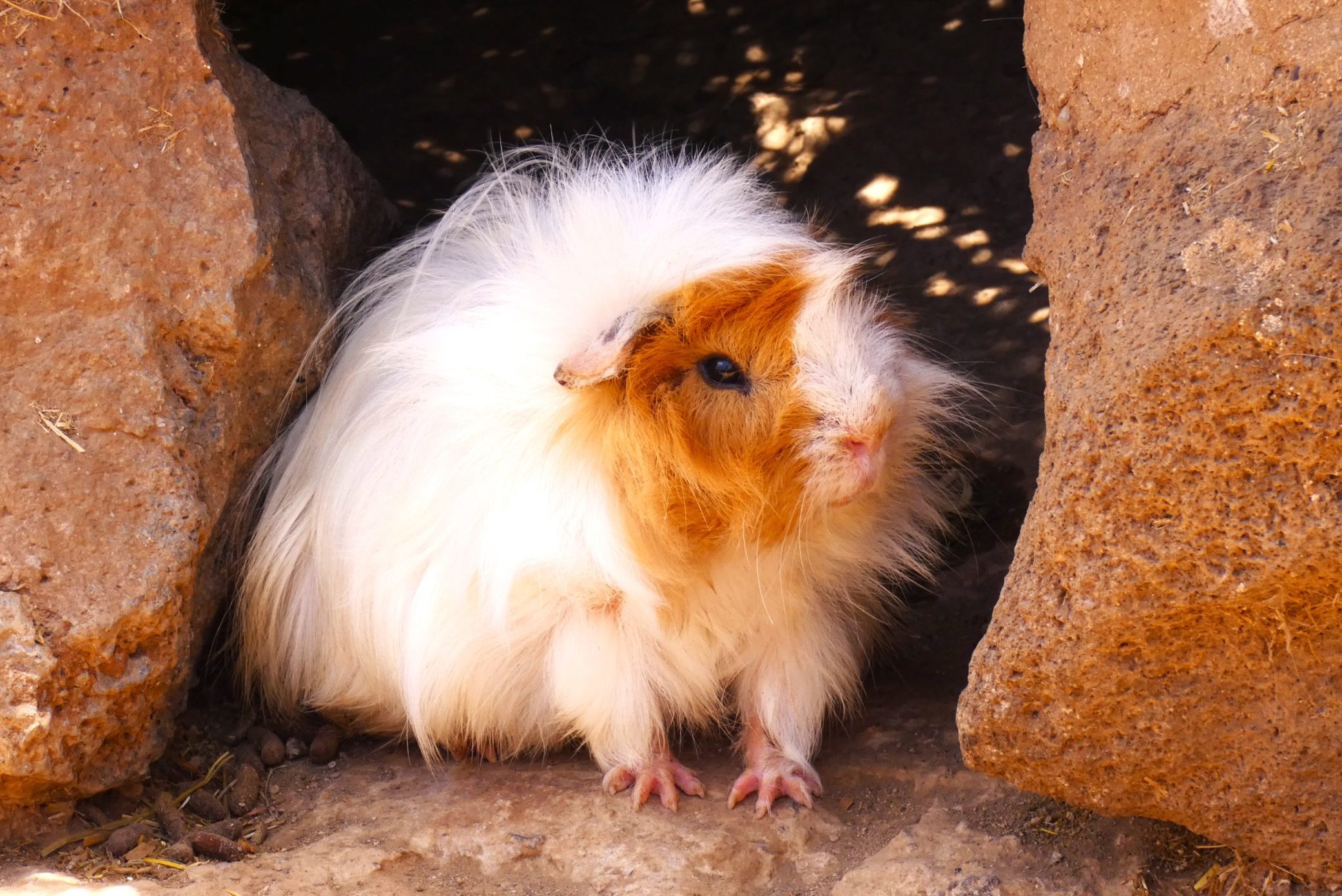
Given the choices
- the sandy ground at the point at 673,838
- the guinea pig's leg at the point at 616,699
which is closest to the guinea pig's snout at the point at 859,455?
the guinea pig's leg at the point at 616,699

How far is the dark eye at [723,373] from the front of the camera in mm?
2527

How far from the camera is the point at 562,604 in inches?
107

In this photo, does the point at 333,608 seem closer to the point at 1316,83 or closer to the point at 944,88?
the point at 1316,83

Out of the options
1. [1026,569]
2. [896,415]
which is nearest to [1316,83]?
[1026,569]

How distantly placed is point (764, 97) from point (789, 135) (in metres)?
0.21

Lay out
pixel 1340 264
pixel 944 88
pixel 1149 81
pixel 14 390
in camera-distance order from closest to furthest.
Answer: pixel 1340 264 → pixel 1149 81 → pixel 14 390 → pixel 944 88

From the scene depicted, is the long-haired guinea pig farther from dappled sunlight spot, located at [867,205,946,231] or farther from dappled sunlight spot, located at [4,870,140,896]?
dappled sunlight spot, located at [867,205,946,231]

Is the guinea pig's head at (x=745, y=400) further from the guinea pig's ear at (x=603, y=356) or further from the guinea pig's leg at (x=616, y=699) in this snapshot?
the guinea pig's leg at (x=616, y=699)

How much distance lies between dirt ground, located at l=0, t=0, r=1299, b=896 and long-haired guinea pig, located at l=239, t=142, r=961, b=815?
17cm

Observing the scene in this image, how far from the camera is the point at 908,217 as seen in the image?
456cm

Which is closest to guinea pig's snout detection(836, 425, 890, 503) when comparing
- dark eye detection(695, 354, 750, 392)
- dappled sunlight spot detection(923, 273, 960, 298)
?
dark eye detection(695, 354, 750, 392)

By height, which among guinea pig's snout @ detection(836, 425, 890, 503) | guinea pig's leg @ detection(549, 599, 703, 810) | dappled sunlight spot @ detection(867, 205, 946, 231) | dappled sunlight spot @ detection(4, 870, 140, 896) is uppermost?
dappled sunlight spot @ detection(867, 205, 946, 231)

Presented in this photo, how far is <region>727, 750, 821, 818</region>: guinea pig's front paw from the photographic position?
2.75 m

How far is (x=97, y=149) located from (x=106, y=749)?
1211mm
